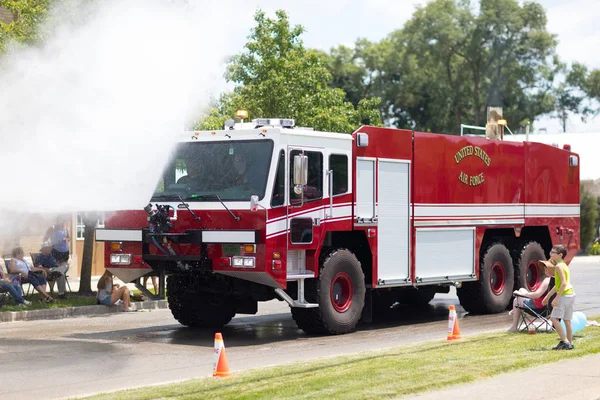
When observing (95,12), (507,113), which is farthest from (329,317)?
(507,113)

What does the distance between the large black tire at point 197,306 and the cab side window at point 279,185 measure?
2363mm

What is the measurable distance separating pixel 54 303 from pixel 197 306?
4.51 meters

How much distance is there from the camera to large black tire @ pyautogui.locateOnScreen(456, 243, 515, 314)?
18.5 metres

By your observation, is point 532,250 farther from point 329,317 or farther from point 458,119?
point 458,119

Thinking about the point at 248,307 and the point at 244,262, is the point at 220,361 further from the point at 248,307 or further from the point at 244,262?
the point at 248,307

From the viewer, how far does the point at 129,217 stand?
49.2ft

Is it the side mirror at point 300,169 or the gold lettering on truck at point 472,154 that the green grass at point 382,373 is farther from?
the gold lettering on truck at point 472,154

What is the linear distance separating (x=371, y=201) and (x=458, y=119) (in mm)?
52944

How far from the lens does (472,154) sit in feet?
59.7

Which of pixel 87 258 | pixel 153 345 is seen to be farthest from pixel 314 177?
pixel 87 258

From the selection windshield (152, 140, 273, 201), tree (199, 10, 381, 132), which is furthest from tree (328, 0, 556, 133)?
windshield (152, 140, 273, 201)

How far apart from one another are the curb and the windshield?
4724 mm

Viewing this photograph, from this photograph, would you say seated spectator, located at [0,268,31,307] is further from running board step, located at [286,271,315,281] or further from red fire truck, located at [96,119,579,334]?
running board step, located at [286,271,315,281]

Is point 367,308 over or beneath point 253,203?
beneath
